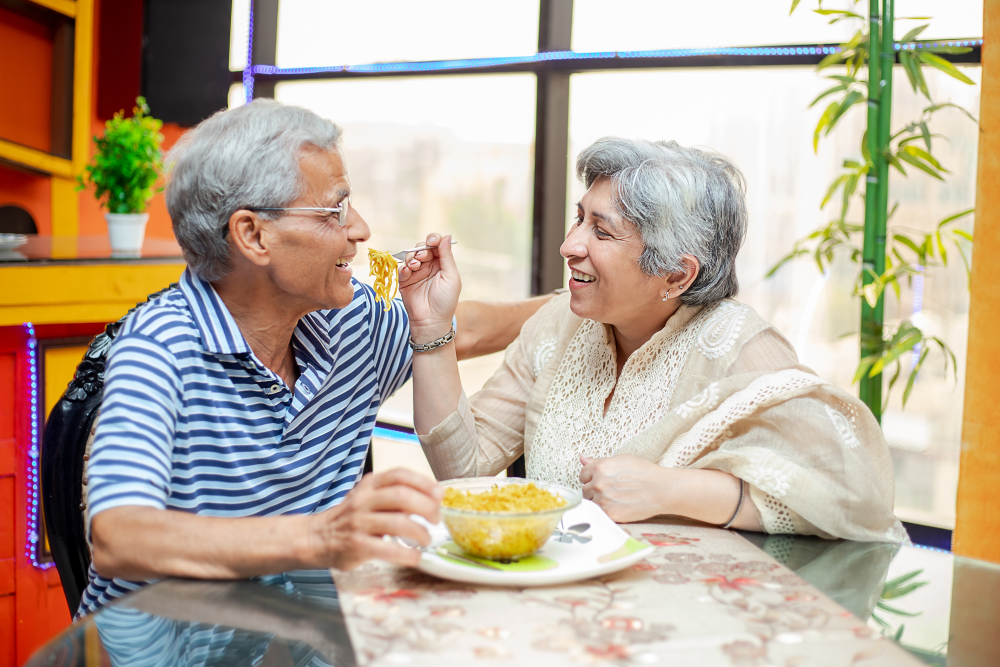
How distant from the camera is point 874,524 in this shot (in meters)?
1.46

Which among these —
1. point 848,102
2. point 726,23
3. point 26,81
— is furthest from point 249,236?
point 26,81

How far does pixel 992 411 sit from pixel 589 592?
1.58m

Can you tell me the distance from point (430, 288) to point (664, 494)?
0.66 meters

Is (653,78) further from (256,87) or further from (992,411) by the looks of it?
(256,87)

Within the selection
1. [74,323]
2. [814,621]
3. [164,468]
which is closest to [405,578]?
[164,468]

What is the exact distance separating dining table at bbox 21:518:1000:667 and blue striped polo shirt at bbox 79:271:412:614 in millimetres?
206

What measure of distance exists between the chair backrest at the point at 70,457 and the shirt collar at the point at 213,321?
6cm

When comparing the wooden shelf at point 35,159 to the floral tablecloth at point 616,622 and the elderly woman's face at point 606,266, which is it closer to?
the elderly woman's face at point 606,266

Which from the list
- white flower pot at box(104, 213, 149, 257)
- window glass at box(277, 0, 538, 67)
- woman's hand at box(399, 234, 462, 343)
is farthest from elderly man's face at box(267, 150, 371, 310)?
window glass at box(277, 0, 538, 67)

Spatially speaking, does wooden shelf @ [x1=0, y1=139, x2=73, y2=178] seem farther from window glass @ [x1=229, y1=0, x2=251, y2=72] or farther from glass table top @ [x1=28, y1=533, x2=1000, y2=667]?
glass table top @ [x1=28, y1=533, x2=1000, y2=667]

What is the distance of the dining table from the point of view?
0.94 meters

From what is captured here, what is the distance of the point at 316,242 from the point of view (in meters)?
1.47

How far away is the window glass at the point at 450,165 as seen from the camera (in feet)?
12.0

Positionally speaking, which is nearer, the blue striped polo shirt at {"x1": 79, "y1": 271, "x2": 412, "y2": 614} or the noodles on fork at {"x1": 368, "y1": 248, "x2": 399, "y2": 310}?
the blue striped polo shirt at {"x1": 79, "y1": 271, "x2": 412, "y2": 614}
